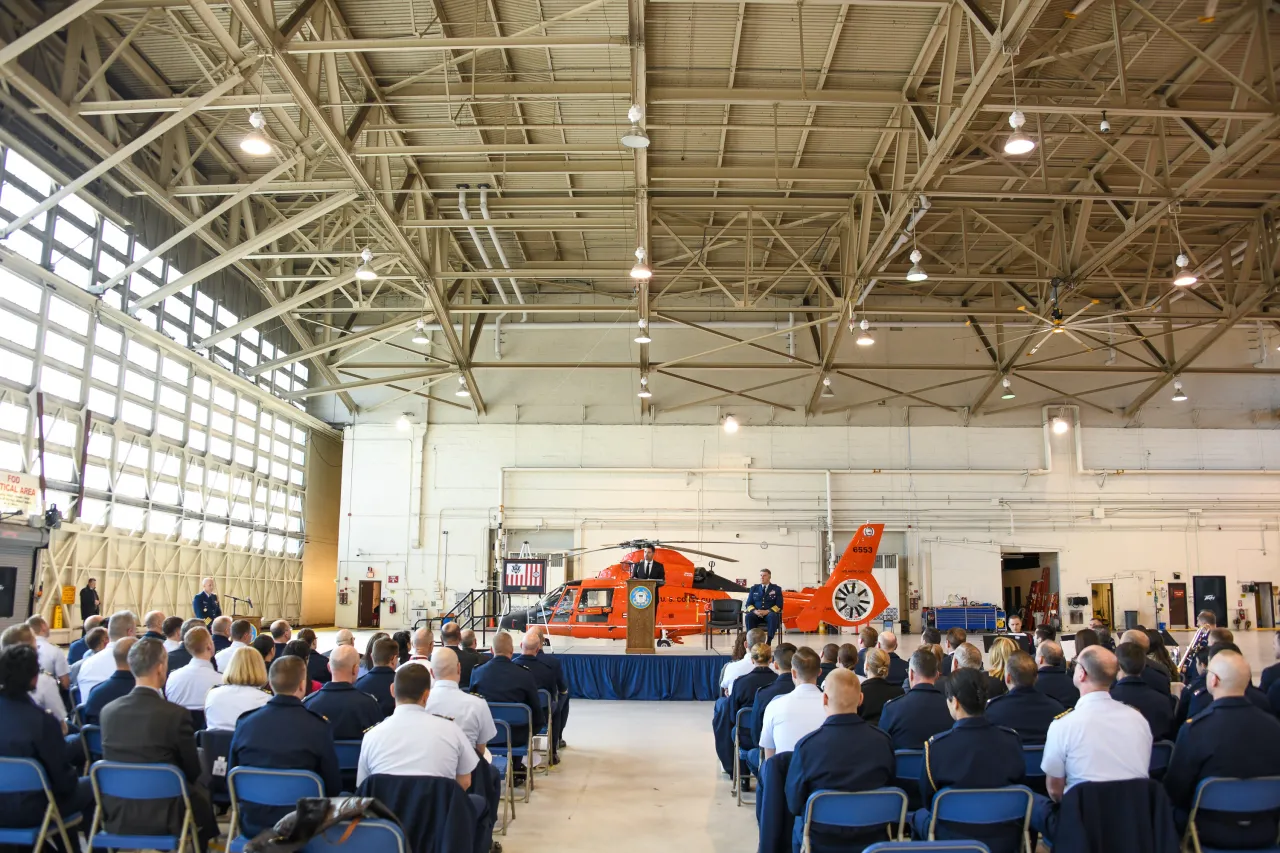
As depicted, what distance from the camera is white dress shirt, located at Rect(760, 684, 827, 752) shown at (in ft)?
15.6

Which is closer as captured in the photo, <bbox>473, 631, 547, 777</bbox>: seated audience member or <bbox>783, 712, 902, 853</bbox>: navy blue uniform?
<bbox>783, 712, 902, 853</bbox>: navy blue uniform

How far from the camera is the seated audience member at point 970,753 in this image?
13.3 ft

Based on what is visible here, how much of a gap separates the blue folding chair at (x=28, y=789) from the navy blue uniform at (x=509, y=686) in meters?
3.07

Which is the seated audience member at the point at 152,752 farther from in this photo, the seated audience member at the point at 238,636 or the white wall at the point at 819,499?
the white wall at the point at 819,499

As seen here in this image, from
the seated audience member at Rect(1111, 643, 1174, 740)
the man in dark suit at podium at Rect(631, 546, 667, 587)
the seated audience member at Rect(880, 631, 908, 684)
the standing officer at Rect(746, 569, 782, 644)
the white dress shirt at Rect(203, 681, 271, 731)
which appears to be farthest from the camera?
the man in dark suit at podium at Rect(631, 546, 667, 587)

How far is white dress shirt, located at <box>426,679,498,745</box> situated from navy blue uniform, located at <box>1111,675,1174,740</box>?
3.63 metres

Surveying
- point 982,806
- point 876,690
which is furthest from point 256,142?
point 982,806

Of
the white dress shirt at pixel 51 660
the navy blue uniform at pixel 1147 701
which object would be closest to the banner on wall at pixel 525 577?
the white dress shirt at pixel 51 660

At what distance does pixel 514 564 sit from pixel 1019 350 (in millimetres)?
13805

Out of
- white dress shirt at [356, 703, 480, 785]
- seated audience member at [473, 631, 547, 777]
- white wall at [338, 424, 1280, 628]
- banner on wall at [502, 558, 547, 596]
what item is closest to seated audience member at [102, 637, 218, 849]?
white dress shirt at [356, 703, 480, 785]

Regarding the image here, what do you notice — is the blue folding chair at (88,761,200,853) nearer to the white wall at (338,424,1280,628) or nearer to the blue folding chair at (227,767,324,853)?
the blue folding chair at (227,767,324,853)

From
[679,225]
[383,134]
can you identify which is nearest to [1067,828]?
[383,134]

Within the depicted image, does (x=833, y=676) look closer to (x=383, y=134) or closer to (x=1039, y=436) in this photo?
(x=383, y=134)

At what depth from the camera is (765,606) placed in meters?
14.7
